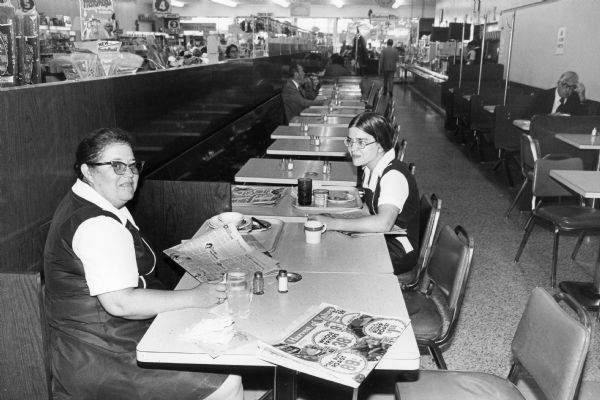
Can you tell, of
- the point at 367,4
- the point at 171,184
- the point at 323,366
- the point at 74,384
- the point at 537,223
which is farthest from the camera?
the point at 367,4

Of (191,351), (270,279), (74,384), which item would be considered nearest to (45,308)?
(74,384)

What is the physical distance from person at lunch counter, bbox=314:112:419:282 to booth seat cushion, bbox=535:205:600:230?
158 cm

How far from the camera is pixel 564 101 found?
6.82 meters

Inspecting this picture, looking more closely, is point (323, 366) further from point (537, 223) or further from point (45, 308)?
point (537, 223)

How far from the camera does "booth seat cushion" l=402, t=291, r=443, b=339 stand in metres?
2.39

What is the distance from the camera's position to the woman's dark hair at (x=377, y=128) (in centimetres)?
288

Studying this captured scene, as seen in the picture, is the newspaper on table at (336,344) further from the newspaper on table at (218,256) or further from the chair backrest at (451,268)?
the chair backrest at (451,268)

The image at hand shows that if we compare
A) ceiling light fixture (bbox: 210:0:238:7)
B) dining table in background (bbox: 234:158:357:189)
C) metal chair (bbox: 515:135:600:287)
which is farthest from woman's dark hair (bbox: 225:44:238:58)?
ceiling light fixture (bbox: 210:0:238:7)

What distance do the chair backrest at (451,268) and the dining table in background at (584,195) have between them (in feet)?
4.98

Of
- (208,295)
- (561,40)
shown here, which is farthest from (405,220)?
(561,40)

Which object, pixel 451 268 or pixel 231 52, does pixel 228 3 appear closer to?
pixel 231 52

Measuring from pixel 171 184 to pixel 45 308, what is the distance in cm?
138

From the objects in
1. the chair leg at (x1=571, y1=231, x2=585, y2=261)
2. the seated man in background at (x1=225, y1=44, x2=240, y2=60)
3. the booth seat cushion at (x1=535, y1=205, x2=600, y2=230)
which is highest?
the seated man in background at (x1=225, y1=44, x2=240, y2=60)

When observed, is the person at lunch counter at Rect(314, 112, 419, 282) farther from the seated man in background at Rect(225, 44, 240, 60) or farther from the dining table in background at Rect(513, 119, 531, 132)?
the seated man in background at Rect(225, 44, 240, 60)
